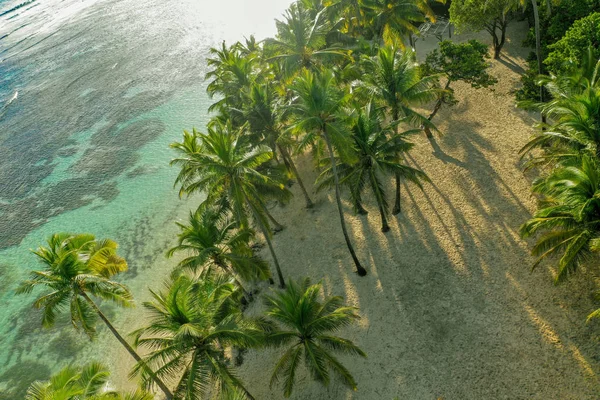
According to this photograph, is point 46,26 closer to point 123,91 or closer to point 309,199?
point 123,91

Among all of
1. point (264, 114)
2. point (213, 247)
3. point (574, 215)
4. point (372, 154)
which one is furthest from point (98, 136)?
point (574, 215)

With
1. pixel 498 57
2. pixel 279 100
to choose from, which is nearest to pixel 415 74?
pixel 279 100

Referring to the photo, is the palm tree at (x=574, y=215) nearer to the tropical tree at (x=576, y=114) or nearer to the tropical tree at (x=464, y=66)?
the tropical tree at (x=576, y=114)

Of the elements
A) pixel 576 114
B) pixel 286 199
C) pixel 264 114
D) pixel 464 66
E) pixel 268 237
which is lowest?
pixel 268 237

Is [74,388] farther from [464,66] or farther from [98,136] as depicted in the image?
[98,136]

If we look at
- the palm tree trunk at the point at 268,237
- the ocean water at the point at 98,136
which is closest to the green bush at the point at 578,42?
the palm tree trunk at the point at 268,237

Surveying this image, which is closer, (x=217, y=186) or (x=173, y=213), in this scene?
(x=217, y=186)

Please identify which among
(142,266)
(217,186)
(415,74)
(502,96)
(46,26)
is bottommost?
(142,266)
